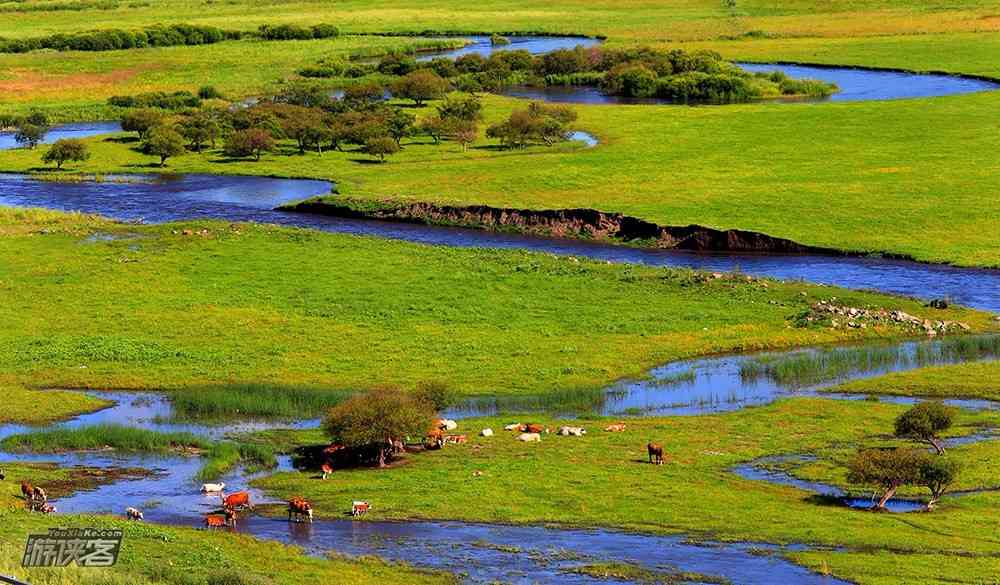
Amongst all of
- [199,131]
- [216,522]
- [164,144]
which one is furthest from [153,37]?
[216,522]

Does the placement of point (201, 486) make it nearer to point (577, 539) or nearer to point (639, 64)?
point (577, 539)

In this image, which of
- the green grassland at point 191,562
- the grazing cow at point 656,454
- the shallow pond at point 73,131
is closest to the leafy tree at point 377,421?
the grazing cow at point 656,454

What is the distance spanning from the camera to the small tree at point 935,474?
33.1 metres

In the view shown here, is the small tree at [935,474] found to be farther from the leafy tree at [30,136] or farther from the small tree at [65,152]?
the leafy tree at [30,136]

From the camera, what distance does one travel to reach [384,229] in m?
69.6

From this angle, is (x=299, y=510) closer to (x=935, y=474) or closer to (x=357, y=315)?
(x=935, y=474)

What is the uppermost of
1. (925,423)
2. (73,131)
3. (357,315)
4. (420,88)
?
(420,88)

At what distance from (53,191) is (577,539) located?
54.4 m

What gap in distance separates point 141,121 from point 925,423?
66.2 meters

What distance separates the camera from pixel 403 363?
46.5 metres

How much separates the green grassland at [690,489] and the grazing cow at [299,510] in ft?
2.08

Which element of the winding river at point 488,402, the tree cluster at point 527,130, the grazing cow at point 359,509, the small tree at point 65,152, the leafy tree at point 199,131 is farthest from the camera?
the leafy tree at point 199,131

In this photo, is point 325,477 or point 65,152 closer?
point 325,477

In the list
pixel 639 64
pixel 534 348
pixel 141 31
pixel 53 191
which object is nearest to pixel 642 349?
pixel 534 348
